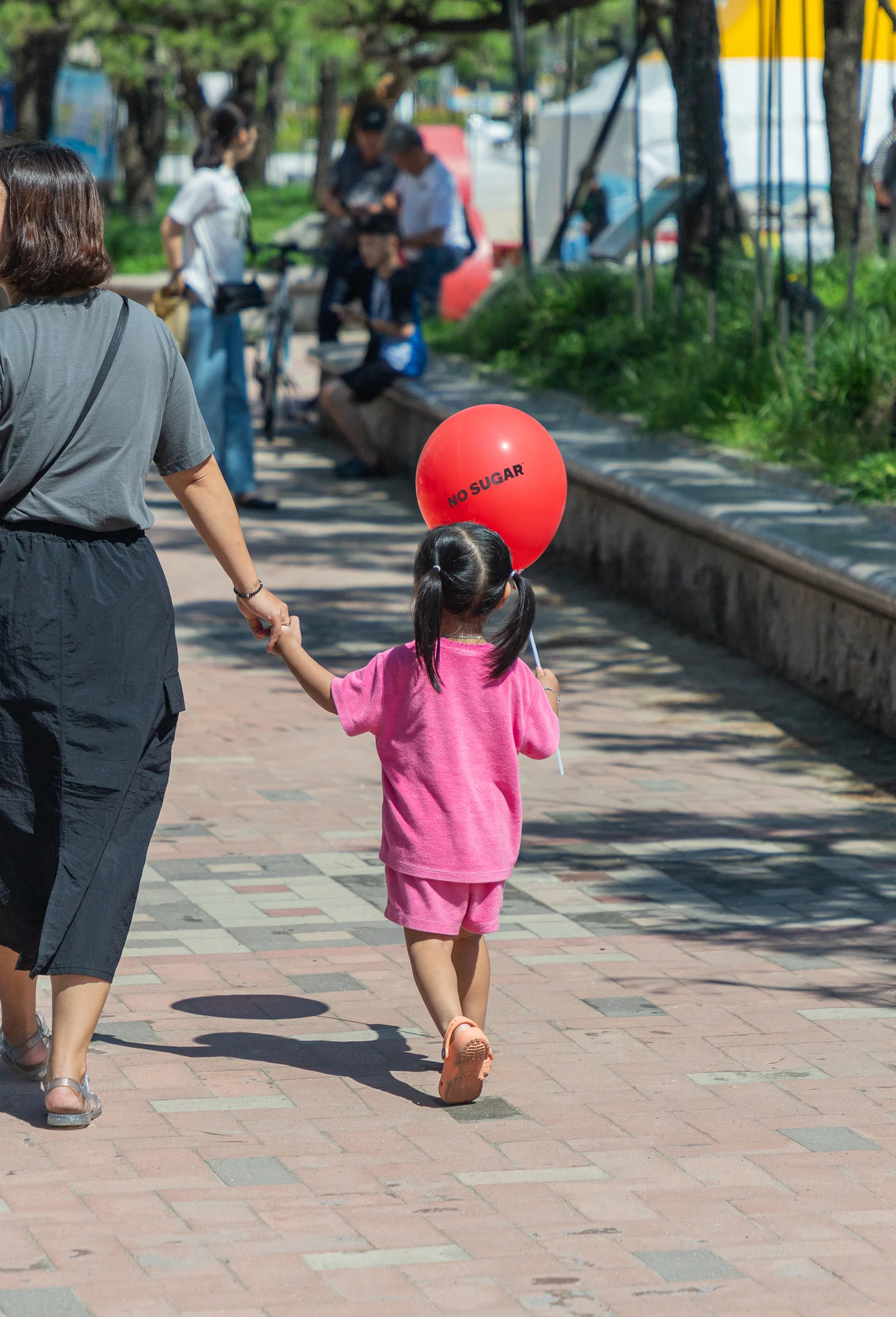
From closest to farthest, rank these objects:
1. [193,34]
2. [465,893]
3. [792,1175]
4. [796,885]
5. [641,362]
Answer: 1. [792,1175]
2. [465,893]
3. [796,885]
4. [641,362]
5. [193,34]

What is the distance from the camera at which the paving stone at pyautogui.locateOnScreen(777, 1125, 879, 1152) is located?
3.79 meters

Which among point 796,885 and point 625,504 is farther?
point 625,504

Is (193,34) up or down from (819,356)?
up

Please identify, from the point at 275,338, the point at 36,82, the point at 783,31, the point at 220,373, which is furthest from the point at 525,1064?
the point at 36,82

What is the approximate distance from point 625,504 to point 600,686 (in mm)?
1737

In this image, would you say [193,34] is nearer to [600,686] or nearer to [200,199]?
[200,199]

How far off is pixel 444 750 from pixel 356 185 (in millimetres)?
11026

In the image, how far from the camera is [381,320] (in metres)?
12.4

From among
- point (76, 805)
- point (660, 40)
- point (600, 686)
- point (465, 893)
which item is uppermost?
point (660, 40)

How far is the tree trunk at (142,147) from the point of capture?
128 ft

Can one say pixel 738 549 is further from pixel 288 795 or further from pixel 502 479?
pixel 502 479

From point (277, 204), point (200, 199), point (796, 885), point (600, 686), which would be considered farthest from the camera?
point (277, 204)

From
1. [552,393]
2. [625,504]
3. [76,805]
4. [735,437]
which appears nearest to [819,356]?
[735,437]

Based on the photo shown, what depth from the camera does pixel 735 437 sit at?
10.1 metres
